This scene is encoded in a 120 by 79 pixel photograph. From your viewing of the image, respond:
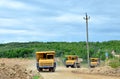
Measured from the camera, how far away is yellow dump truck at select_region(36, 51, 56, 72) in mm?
52719

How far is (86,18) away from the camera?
55375mm

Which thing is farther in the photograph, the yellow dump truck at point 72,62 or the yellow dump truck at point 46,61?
the yellow dump truck at point 72,62

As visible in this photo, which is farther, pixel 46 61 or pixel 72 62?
pixel 72 62

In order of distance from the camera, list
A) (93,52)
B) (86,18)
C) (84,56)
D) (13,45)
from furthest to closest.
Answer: (13,45) < (93,52) < (84,56) < (86,18)

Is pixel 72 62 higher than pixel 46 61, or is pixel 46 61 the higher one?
→ pixel 46 61

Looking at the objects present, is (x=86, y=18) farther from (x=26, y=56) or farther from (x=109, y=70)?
(x=26, y=56)

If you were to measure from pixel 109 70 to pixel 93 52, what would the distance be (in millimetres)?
73684

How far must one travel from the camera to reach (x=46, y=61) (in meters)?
52.9

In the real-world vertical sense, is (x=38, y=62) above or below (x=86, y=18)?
below

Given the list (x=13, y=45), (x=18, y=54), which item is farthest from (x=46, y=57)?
(x=13, y=45)

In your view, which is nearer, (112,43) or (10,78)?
(10,78)

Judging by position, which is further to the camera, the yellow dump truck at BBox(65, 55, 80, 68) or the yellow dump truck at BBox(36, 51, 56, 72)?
the yellow dump truck at BBox(65, 55, 80, 68)

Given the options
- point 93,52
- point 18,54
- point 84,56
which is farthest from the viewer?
point 18,54

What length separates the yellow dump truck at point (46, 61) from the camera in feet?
173
